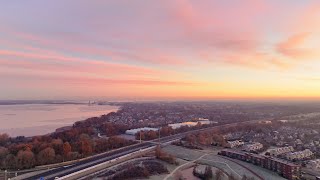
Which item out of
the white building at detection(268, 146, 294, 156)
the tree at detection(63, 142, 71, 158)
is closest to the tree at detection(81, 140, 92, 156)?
the tree at detection(63, 142, 71, 158)

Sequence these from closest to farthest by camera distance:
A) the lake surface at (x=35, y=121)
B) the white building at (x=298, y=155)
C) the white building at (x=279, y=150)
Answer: the white building at (x=298, y=155) → the white building at (x=279, y=150) → the lake surface at (x=35, y=121)

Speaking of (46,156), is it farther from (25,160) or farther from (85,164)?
(85,164)

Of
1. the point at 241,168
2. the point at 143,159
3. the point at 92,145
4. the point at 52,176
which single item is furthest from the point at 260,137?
the point at 52,176

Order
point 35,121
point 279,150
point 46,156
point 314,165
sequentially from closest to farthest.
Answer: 1. point 314,165
2. point 46,156
3. point 279,150
4. point 35,121

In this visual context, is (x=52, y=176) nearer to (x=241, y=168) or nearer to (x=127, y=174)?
(x=127, y=174)

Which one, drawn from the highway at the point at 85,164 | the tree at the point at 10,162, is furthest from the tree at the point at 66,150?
the tree at the point at 10,162

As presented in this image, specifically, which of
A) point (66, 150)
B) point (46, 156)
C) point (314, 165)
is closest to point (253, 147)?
point (314, 165)

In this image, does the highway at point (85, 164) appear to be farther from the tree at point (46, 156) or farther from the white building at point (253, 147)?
the white building at point (253, 147)

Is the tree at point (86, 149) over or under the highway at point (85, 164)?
over

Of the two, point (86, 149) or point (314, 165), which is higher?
point (86, 149)
